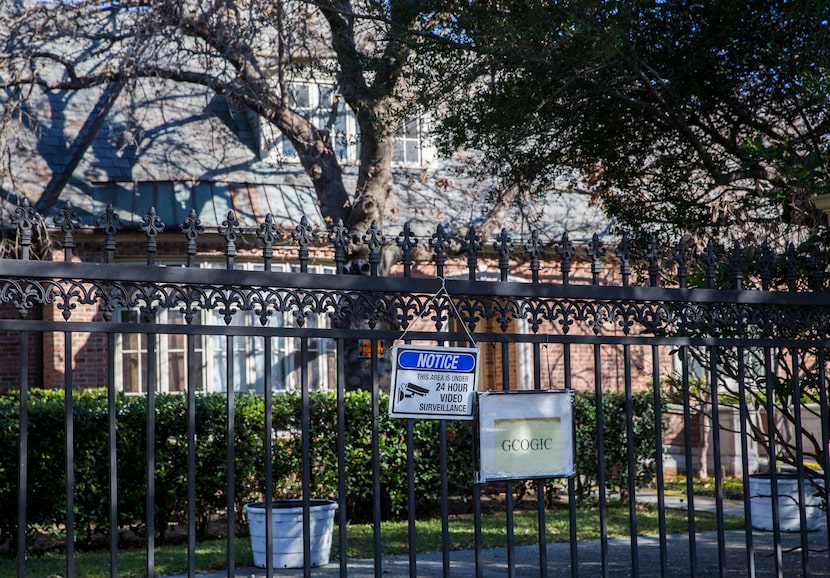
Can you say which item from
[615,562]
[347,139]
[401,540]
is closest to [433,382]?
[615,562]

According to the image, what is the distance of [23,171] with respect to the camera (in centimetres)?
1355

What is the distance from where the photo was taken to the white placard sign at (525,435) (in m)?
4.70

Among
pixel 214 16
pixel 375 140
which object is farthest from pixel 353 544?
pixel 214 16

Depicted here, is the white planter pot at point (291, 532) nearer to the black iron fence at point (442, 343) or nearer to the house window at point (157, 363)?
the black iron fence at point (442, 343)

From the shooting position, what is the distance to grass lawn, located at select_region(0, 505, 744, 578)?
8.03 m

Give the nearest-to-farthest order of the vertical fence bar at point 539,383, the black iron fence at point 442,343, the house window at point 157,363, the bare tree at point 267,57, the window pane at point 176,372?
the black iron fence at point 442,343 < the vertical fence bar at point 539,383 < the bare tree at point 267,57 < the house window at point 157,363 < the window pane at point 176,372

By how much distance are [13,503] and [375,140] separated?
5673 mm

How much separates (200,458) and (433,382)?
17.7 ft

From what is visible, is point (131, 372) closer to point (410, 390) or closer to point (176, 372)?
point (176, 372)

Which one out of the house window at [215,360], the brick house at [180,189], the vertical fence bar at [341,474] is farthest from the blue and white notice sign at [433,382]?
the house window at [215,360]

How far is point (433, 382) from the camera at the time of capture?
15.1ft

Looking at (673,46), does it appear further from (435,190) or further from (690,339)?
(435,190)

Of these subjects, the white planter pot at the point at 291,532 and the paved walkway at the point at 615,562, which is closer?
the paved walkway at the point at 615,562

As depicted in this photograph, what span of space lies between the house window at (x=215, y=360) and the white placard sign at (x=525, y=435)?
8482 millimetres
